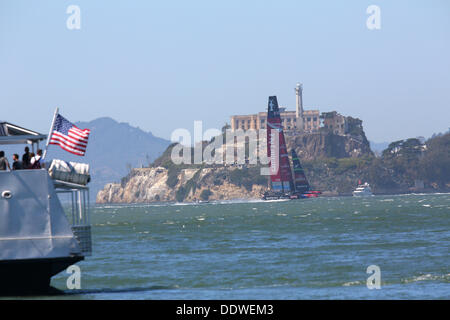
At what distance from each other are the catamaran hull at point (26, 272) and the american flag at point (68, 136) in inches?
154

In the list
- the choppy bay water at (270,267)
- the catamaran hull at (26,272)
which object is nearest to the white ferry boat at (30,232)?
the catamaran hull at (26,272)

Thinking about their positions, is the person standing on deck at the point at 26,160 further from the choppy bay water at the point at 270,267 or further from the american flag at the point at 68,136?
the choppy bay water at the point at 270,267

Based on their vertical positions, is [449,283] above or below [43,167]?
below

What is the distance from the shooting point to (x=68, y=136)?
102 feet

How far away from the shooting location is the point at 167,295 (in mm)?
33250

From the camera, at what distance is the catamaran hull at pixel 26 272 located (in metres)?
30.3

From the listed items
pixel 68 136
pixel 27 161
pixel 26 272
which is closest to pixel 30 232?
pixel 26 272

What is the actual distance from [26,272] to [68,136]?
5.01 metres

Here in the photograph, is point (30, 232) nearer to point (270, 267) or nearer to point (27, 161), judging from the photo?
point (27, 161)

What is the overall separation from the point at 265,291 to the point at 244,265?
40.6 ft

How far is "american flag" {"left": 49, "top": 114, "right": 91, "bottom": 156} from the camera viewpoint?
1214 inches
